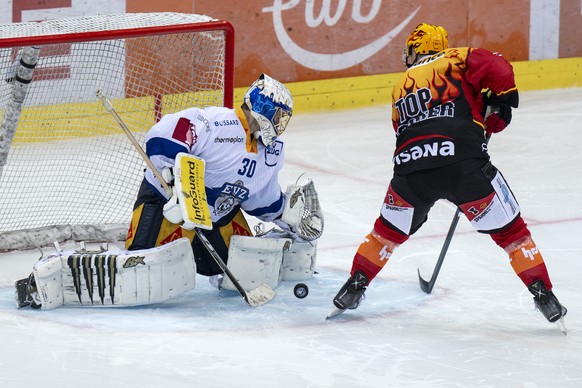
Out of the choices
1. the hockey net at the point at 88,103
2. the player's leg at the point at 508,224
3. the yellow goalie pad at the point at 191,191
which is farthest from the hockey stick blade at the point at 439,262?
the hockey net at the point at 88,103

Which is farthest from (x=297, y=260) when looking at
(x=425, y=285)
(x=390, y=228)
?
Result: (x=390, y=228)

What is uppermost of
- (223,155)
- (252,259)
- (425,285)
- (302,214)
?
(223,155)

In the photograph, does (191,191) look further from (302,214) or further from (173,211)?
(302,214)

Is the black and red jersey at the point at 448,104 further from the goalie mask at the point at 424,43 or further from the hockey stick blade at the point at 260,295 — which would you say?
the hockey stick blade at the point at 260,295

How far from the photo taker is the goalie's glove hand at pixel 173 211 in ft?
12.6

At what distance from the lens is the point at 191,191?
388 cm

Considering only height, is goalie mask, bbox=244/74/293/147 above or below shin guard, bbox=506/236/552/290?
above

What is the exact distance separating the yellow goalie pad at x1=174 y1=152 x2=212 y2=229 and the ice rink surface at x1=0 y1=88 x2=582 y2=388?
0.33m

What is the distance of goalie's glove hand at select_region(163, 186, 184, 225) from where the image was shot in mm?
3851

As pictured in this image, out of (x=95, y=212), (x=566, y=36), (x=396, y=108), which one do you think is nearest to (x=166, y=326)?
(x=396, y=108)

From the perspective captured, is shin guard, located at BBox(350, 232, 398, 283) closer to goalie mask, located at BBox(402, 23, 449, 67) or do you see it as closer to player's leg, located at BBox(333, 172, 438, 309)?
player's leg, located at BBox(333, 172, 438, 309)

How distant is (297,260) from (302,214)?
0.20m

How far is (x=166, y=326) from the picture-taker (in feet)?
12.5

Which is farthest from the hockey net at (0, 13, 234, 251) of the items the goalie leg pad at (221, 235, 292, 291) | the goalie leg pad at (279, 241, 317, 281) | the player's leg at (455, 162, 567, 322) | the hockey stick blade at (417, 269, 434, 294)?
the player's leg at (455, 162, 567, 322)
